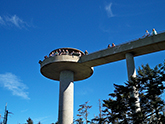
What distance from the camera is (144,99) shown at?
Result: 18.4 metres

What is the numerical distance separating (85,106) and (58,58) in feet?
49.2

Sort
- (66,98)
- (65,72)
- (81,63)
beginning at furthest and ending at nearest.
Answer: (65,72) → (66,98) → (81,63)

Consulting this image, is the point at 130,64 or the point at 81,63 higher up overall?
the point at 81,63

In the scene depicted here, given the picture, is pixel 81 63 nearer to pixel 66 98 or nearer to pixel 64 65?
pixel 64 65

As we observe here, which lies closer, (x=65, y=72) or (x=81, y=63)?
(x=81, y=63)

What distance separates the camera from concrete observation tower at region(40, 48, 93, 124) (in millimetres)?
27578

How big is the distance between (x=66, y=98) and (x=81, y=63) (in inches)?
222

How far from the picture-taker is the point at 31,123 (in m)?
33.8

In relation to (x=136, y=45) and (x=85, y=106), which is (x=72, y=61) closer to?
(x=136, y=45)

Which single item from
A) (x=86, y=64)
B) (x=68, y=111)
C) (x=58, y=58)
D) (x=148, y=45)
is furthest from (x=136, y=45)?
(x=68, y=111)

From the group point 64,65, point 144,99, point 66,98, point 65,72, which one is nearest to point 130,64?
point 144,99

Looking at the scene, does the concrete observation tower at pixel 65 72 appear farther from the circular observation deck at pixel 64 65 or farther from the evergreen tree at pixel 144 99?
the evergreen tree at pixel 144 99

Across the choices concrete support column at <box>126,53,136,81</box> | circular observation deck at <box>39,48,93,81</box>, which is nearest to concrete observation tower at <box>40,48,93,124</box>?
circular observation deck at <box>39,48,93,81</box>

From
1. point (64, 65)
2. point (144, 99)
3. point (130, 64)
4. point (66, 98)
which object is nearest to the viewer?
point (144, 99)
